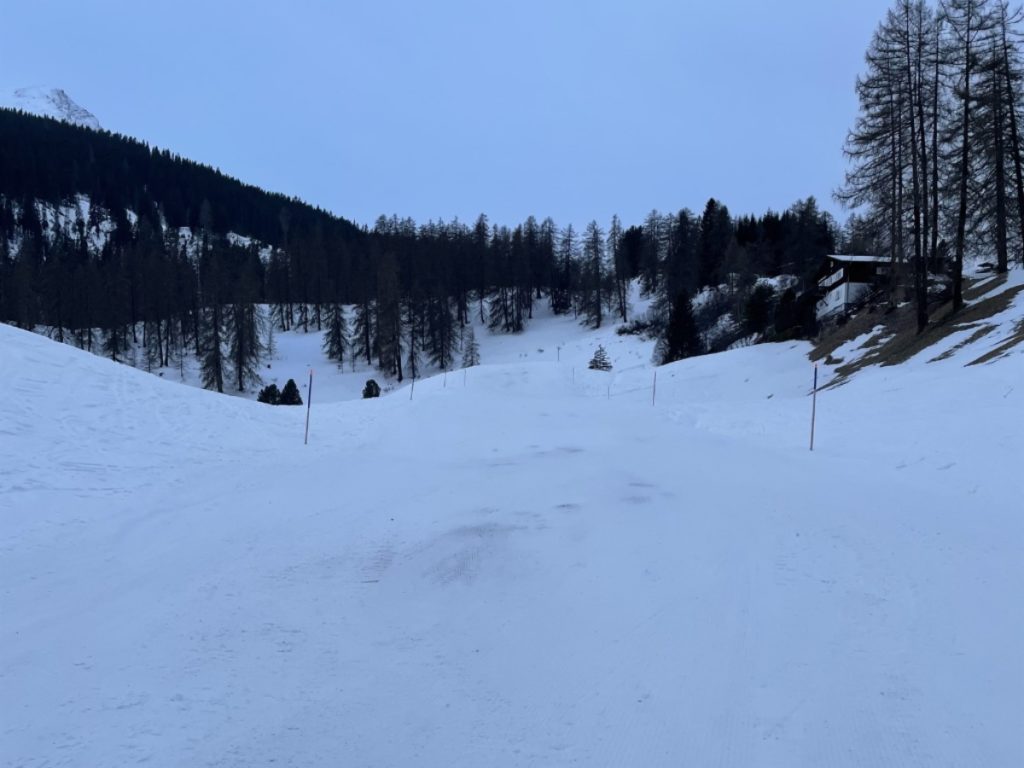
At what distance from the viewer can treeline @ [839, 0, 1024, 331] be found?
22094 mm

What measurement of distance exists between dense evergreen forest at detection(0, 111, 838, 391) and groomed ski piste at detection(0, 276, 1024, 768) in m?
29.9

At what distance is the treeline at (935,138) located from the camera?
2209cm

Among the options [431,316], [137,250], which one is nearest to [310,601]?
[431,316]

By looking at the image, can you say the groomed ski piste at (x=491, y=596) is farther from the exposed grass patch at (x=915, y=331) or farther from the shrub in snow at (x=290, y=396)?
the shrub in snow at (x=290, y=396)

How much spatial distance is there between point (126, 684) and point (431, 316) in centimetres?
5636

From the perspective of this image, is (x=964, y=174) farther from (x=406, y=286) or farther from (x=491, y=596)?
(x=406, y=286)

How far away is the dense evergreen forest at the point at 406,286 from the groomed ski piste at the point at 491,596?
2994cm

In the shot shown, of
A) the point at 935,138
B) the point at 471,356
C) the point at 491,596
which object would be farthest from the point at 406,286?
the point at 491,596

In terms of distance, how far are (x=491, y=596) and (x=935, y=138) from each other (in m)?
25.1

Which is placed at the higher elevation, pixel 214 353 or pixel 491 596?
pixel 214 353

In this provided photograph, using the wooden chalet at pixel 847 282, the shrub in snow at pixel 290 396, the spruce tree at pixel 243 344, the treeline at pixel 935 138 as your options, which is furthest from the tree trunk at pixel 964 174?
the spruce tree at pixel 243 344

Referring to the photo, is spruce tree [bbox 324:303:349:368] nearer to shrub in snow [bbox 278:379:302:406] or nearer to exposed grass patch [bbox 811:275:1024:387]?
shrub in snow [bbox 278:379:302:406]

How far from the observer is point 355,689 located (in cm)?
405

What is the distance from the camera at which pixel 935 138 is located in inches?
877
